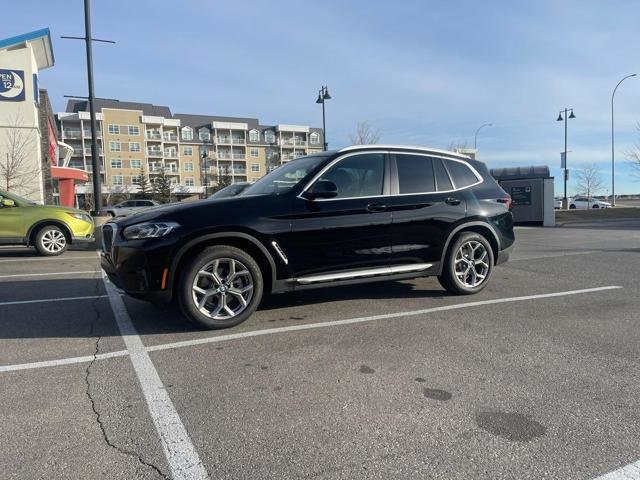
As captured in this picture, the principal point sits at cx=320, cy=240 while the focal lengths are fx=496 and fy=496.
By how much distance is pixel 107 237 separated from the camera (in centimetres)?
519

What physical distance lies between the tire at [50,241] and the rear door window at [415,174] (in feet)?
29.6

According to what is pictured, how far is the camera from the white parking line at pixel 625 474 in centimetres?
238

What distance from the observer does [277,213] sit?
498 cm

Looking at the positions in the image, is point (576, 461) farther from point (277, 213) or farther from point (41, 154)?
point (41, 154)

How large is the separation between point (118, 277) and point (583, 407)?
403cm

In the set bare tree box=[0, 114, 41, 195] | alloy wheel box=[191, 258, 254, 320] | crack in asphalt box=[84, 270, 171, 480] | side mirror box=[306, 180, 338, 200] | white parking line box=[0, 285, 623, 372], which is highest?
bare tree box=[0, 114, 41, 195]

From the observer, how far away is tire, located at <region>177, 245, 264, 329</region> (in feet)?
15.3

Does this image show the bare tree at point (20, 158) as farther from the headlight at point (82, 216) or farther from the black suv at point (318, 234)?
the black suv at point (318, 234)

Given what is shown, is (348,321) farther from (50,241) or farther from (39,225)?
(39,225)

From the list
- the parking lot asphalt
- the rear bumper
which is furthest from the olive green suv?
the rear bumper

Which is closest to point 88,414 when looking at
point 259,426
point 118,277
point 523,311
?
point 259,426

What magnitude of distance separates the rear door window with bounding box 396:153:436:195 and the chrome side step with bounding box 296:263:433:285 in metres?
0.88

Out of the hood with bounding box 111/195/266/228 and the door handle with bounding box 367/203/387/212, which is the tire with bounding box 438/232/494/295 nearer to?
the door handle with bounding box 367/203/387/212

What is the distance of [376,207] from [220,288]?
75.7 inches
